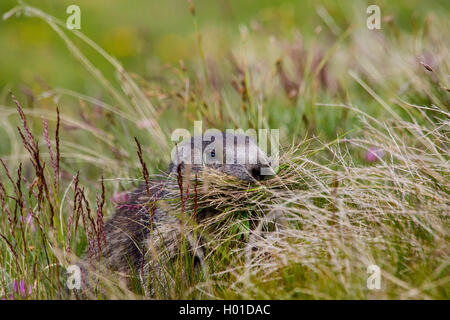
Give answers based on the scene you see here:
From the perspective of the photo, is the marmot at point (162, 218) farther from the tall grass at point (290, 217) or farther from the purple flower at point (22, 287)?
the purple flower at point (22, 287)

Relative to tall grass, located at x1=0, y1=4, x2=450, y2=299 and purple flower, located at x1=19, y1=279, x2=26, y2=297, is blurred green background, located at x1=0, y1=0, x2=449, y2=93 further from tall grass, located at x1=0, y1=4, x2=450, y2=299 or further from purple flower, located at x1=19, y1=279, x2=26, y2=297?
→ purple flower, located at x1=19, y1=279, x2=26, y2=297

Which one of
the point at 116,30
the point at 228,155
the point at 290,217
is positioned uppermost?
the point at 116,30

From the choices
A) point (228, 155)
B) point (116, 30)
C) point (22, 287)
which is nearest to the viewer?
point (22, 287)

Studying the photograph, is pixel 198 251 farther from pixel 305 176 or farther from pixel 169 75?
pixel 169 75

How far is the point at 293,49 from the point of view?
5.38 meters

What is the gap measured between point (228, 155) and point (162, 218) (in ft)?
1.93

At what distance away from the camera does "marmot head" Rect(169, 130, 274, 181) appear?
3.34 m

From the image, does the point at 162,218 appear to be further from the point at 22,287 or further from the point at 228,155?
the point at 22,287

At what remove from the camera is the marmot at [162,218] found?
3.26 metres

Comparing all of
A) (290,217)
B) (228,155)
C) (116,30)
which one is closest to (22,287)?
(228,155)

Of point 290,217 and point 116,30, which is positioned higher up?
point 116,30

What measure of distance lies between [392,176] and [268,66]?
10.6ft

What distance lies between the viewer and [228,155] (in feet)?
11.2
